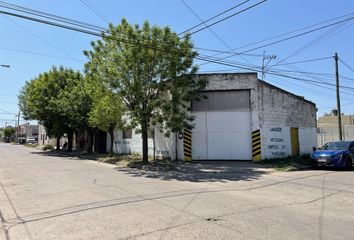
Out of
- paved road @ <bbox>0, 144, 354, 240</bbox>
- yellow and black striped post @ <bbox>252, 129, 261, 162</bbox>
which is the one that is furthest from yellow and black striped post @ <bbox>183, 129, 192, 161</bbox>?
paved road @ <bbox>0, 144, 354, 240</bbox>

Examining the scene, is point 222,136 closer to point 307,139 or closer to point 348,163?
point 348,163

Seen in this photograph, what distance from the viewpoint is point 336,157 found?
18750 mm

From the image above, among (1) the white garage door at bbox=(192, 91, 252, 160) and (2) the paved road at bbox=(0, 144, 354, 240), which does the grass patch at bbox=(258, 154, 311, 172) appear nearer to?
(1) the white garage door at bbox=(192, 91, 252, 160)

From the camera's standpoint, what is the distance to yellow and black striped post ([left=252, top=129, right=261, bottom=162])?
856 inches

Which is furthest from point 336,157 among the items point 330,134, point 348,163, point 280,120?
point 330,134

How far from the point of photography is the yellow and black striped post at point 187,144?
72.9 ft

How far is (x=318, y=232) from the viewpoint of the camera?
253 inches

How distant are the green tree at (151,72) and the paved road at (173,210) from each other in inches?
258

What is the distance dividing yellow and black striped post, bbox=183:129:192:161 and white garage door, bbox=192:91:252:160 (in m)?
0.23

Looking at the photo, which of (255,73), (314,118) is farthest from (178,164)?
(314,118)

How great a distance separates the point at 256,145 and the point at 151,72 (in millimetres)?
8164

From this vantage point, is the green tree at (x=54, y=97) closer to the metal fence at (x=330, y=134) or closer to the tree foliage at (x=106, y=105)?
the tree foliage at (x=106, y=105)

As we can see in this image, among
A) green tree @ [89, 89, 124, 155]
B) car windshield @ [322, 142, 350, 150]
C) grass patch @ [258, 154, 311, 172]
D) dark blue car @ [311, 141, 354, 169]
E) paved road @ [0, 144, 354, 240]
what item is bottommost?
paved road @ [0, 144, 354, 240]

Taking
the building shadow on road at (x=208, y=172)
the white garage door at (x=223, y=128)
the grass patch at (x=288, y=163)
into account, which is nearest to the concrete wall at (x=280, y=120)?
the grass patch at (x=288, y=163)
